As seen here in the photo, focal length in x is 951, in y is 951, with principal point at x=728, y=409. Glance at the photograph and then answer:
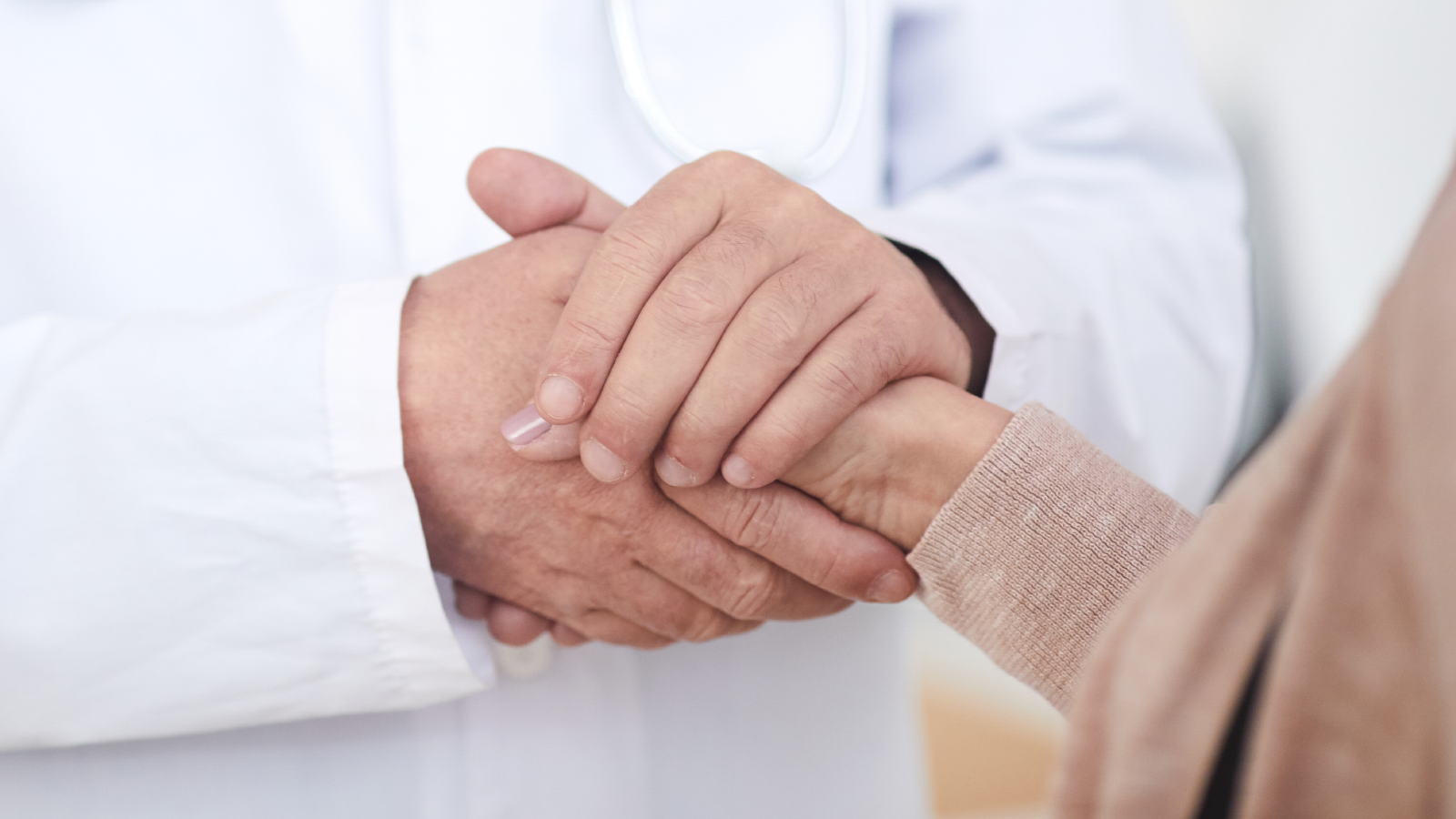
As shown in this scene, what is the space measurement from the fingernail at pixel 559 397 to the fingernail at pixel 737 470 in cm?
9

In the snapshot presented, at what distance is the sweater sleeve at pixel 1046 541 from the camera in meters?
0.51

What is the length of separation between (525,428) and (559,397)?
5cm

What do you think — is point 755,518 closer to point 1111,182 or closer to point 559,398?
point 559,398

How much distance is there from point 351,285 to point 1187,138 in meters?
0.72

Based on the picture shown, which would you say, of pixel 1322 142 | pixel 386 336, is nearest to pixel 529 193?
pixel 386 336

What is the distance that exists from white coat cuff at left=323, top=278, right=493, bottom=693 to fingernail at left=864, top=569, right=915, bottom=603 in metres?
0.25

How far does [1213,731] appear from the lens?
206mm

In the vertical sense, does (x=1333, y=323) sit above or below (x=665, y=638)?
above

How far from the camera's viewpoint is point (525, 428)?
0.53 metres

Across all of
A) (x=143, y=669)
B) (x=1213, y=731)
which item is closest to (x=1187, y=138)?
(x=1213, y=731)

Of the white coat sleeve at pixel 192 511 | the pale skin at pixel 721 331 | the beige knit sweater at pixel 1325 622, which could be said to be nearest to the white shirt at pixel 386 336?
the white coat sleeve at pixel 192 511

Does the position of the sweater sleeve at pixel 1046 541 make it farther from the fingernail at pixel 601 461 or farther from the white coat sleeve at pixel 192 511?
the white coat sleeve at pixel 192 511

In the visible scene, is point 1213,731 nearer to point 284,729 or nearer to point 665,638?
point 665,638

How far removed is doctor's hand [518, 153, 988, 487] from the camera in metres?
0.49
